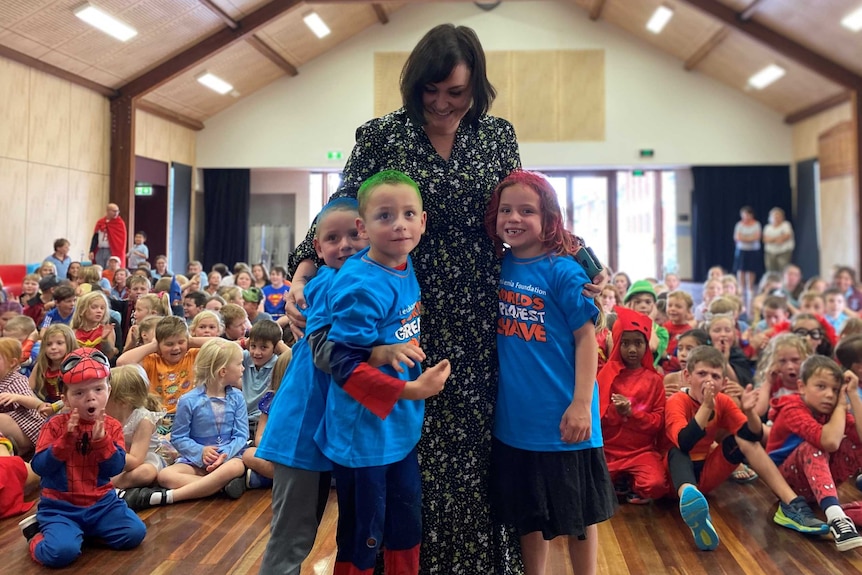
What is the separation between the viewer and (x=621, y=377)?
325cm

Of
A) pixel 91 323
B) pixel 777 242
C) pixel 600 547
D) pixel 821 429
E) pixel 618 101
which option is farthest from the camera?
pixel 618 101

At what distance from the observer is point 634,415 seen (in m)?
3.14

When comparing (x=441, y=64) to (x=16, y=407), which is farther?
(x=16, y=407)

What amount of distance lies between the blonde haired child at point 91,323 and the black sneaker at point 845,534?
12.1 feet

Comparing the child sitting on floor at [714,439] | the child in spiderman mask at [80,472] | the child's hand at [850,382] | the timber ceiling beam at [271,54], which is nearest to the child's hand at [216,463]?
the child in spiderman mask at [80,472]

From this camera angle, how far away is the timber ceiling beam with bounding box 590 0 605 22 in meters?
11.3

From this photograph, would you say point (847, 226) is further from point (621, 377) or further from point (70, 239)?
point (70, 239)

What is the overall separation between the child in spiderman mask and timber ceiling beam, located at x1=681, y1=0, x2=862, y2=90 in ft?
31.1

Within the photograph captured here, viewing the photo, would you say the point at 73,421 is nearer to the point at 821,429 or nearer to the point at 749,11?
the point at 821,429

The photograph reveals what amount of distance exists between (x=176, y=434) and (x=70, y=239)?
7.95 metres

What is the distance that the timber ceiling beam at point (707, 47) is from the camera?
10.3m

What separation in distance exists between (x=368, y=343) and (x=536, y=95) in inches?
446

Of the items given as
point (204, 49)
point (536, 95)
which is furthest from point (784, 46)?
point (204, 49)

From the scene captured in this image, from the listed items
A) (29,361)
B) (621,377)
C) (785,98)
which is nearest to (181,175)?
(29,361)
